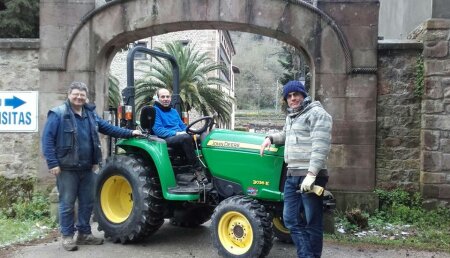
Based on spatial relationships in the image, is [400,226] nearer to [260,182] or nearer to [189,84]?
[260,182]

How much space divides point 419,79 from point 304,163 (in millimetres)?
4068

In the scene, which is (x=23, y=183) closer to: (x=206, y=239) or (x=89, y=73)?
(x=89, y=73)

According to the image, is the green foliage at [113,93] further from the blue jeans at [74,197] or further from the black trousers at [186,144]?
the black trousers at [186,144]

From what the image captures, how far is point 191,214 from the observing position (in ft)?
24.2

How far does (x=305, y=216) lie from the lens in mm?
5328

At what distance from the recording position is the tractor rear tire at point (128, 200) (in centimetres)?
625

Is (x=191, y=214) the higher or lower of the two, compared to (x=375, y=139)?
lower

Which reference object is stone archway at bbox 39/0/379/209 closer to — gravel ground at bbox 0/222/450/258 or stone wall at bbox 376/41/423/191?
stone wall at bbox 376/41/423/191

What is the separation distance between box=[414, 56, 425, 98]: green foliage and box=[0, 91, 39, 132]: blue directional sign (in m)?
6.13

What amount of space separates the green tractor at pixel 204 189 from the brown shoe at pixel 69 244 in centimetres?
48

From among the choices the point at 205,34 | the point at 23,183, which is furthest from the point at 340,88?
the point at 205,34

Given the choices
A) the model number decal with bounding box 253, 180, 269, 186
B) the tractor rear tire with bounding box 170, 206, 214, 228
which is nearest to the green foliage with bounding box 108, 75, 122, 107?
the tractor rear tire with bounding box 170, 206, 214, 228

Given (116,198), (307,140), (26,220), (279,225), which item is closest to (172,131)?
(116,198)

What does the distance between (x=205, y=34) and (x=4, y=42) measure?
26.2 meters
